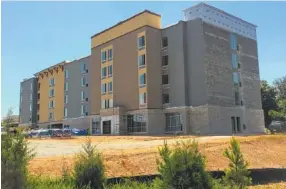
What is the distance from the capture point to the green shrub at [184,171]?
23.8 ft

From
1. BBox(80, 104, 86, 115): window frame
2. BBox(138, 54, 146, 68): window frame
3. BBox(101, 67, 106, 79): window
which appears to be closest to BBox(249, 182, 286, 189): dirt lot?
BBox(138, 54, 146, 68): window frame

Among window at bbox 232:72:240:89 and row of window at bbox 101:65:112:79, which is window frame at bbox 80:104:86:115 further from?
window at bbox 232:72:240:89

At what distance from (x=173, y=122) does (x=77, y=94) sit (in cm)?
3003

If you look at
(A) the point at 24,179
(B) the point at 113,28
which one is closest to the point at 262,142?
(A) the point at 24,179

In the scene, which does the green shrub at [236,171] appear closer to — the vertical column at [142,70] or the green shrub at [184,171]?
the green shrub at [184,171]

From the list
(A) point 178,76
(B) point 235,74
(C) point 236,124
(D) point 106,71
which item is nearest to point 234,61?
(B) point 235,74

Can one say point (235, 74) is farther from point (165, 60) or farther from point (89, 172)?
point (89, 172)

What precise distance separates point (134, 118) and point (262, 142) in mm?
30137

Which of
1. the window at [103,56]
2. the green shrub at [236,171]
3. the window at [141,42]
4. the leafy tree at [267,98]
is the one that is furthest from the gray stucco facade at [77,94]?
the green shrub at [236,171]

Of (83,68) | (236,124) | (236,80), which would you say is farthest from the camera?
(83,68)

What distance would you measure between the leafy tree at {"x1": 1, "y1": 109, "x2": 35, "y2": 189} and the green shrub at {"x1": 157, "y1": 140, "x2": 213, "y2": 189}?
10.1ft

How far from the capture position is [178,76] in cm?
4591

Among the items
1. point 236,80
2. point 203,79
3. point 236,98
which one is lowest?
point 236,98

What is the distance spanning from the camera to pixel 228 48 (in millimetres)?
49000
